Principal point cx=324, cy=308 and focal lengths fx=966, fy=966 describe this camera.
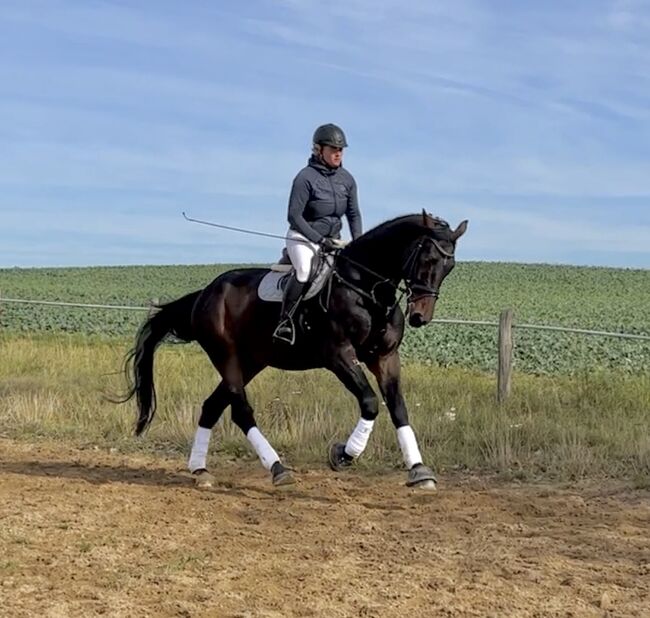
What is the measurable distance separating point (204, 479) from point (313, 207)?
8.35 ft

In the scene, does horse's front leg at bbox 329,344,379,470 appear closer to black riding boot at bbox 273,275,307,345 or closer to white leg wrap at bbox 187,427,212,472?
black riding boot at bbox 273,275,307,345

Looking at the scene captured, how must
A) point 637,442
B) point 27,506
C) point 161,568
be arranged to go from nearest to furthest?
point 161,568
point 27,506
point 637,442

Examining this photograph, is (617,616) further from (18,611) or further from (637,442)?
(637,442)

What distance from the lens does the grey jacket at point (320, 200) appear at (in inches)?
316

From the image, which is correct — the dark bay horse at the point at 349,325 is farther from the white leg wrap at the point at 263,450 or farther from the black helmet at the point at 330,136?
the black helmet at the point at 330,136

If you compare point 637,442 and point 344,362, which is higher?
point 344,362

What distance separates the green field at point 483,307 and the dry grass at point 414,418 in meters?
3.82

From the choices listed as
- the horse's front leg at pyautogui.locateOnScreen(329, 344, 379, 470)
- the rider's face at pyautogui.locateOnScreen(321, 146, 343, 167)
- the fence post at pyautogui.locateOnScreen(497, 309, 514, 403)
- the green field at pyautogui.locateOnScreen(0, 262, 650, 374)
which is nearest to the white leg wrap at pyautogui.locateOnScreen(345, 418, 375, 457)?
the horse's front leg at pyautogui.locateOnScreen(329, 344, 379, 470)

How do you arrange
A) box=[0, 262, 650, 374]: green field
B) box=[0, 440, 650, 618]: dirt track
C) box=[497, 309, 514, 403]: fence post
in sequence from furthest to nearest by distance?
box=[0, 262, 650, 374]: green field < box=[497, 309, 514, 403]: fence post < box=[0, 440, 650, 618]: dirt track

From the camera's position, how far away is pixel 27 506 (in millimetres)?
7352

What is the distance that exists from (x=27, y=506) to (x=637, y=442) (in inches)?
218

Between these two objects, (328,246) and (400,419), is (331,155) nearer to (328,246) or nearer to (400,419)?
(328,246)

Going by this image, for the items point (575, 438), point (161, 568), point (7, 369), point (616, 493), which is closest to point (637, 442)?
point (575, 438)

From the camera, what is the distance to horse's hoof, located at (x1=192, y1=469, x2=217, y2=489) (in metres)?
8.40
